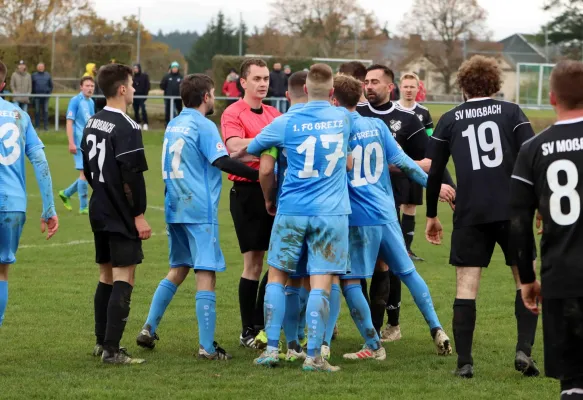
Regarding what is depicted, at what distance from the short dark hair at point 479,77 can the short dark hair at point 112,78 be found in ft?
8.07

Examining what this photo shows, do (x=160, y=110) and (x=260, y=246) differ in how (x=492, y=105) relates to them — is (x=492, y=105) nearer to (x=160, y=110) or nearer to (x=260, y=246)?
(x=260, y=246)

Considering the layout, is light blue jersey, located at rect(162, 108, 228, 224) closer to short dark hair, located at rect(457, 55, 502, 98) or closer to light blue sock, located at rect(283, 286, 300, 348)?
light blue sock, located at rect(283, 286, 300, 348)

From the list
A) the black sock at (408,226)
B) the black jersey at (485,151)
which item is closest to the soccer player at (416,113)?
the black sock at (408,226)

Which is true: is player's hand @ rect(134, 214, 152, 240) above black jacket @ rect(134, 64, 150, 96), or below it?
below

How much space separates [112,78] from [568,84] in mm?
3652

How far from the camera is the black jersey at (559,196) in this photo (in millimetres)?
4676

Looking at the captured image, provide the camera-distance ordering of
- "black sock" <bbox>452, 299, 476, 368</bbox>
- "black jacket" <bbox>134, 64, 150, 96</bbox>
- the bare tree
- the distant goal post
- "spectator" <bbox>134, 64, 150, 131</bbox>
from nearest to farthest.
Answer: "black sock" <bbox>452, 299, 476, 368</bbox> → "spectator" <bbox>134, 64, 150, 131</bbox> → "black jacket" <bbox>134, 64, 150, 96</bbox> → the distant goal post → the bare tree

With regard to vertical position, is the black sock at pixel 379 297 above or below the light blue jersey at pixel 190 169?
below

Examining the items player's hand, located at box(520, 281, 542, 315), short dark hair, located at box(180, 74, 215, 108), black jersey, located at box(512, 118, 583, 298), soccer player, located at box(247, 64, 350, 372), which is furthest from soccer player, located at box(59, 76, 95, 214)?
black jersey, located at box(512, 118, 583, 298)

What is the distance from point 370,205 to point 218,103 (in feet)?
79.9

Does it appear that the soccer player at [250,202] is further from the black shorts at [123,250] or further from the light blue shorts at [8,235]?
the light blue shorts at [8,235]

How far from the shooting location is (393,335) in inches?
322

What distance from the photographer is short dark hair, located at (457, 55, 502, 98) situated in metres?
6.59

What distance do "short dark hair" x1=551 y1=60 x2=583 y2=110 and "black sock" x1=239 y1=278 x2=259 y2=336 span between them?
3.82 metres
